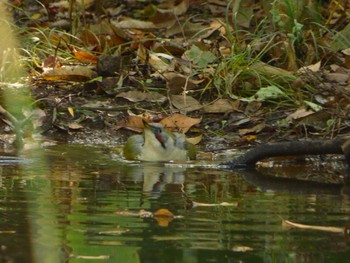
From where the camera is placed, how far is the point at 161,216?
4.82 m

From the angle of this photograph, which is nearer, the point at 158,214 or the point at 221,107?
the point at 158,214

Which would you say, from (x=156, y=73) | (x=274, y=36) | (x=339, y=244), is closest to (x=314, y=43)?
(x=274, y=36)

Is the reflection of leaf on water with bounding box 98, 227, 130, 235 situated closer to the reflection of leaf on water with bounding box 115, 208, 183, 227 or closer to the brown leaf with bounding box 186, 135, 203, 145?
the reflection of leaf on water with bounding box 115, 208, 183, 227

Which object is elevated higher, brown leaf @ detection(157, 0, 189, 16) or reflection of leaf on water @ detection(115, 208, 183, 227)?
brown leaf @ detection(157, 0, 189, 16)

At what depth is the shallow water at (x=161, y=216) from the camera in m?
4.12

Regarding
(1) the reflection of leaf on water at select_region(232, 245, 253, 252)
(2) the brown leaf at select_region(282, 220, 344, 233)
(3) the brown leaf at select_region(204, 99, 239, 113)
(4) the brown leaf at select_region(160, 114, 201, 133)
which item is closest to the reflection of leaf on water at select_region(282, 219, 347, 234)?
(2) the brown leaf at select_region(282, 220, 344, 233)

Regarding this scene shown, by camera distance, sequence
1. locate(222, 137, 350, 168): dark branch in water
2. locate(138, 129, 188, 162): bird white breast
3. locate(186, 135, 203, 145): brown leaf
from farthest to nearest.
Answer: locate(186, 135, 203, 145): brown leaf < locate(138, 129, 188, 162): bird white breast < locate(222, 137, 350, 168): dark branch in water

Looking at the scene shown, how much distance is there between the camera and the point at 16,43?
29.6ft

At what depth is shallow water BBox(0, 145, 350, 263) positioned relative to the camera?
412 cm

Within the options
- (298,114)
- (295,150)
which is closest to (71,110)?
(298,114)

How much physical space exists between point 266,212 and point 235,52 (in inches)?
142

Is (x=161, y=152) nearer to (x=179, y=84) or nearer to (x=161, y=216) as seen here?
(x=179, y=84)

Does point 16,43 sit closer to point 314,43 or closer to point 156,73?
point 156,73

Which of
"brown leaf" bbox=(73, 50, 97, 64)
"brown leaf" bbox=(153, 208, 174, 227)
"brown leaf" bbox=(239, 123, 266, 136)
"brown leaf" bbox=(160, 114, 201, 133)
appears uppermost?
"brown leaf" bbox=(73, 50, 97, 64)
